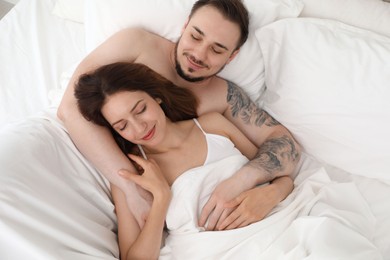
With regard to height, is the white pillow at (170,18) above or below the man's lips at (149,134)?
above

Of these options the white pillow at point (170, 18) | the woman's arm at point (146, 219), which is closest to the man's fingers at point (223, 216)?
the woman's arm at point (146, 219)

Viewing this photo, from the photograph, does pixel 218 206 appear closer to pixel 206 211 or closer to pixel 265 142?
pixel 206 211

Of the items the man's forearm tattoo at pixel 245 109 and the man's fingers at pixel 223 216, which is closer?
the man's fingers at pixel 223 216

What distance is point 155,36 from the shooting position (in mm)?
1527

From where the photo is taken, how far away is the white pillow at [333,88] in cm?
135

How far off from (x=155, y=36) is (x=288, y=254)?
1.04m

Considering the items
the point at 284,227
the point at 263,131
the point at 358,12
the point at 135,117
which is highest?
the point at 358,12

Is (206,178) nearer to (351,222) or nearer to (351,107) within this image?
(351,222)

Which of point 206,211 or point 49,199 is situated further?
point 206,211

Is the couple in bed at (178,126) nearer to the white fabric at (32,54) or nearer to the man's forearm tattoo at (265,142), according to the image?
the man's forearm tattoo at (265,142)

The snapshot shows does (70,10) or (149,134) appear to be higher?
(70,10)

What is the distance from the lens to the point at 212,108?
59.9 inches

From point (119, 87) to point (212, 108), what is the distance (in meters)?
0.48

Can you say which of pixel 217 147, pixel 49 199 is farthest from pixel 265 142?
pixel 49 199
